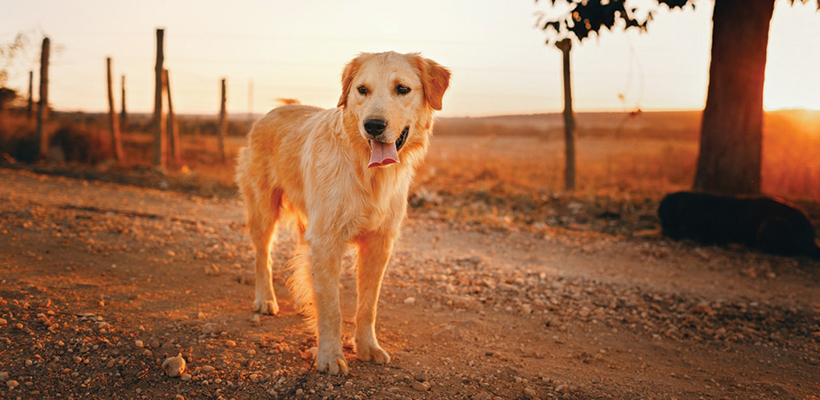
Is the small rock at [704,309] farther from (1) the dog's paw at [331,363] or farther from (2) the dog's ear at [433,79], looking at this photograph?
(1) the dog's paw at [331,363]

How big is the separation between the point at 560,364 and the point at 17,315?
3.89m

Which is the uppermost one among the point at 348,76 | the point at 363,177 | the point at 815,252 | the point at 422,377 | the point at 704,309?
the point at 348,76

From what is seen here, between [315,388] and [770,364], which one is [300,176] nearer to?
[315,388]

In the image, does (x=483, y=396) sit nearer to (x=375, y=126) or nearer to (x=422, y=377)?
(x=422, y=377)

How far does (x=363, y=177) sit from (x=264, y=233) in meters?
1.66

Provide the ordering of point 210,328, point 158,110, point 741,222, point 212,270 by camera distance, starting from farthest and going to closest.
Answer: point 158,110, point 741,222, point 212,270, point 210,328

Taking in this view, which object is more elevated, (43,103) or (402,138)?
(43,103)

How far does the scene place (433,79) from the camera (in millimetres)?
3521

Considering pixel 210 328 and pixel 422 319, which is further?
pixel 422 319

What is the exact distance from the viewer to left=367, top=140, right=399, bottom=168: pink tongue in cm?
320

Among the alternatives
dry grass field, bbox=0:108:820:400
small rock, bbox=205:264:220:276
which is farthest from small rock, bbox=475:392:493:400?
small rock, bbox=205:264:220:276

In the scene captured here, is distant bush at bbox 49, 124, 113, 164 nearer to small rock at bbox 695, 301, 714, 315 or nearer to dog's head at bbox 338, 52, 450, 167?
dog's head at bbox 338, 52, 450, 167

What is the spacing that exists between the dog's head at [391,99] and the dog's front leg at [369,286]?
0.70m

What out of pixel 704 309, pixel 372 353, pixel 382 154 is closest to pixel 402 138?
pixel 382 154
